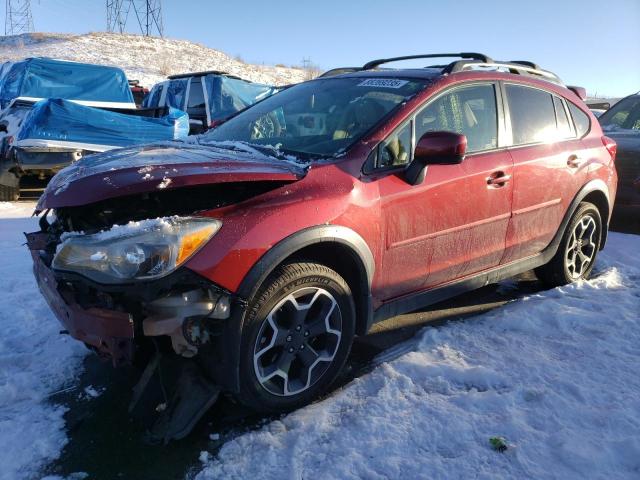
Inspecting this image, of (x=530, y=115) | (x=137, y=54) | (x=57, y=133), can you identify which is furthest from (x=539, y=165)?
(x=137, y=54)

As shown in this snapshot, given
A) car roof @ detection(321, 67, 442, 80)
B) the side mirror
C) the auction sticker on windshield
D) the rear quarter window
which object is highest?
car roof @ detection(321, 67, 442, 80)

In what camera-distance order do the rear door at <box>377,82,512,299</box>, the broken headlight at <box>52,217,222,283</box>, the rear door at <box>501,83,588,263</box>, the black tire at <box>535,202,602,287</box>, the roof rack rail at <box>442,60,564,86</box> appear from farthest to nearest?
the black tire at <box>535,202,602,287</box> → the rear door at <box>501,83,588,263</box> → the roof rack rail at <box>442,60,564,86</box> → the rear door at <box>377,82,512,299</box> → the broken headlight at <box>52,217,222,283</box>

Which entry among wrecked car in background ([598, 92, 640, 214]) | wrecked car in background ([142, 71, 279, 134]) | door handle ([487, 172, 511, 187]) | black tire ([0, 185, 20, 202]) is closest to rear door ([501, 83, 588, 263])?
door handle ([487, 172, 511, 187])

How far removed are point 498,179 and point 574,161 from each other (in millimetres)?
1066

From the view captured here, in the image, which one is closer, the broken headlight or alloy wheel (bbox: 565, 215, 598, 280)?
the broken headlight

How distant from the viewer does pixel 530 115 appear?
387 cm

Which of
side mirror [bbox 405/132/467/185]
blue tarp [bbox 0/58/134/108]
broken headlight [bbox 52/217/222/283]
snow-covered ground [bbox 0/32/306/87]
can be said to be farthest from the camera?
snow-covered ground [bbox 0/32/306/87]

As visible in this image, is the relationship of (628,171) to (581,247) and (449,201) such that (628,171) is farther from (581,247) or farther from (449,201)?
(449,201)

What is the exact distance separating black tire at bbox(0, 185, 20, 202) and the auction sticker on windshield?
21.1ft

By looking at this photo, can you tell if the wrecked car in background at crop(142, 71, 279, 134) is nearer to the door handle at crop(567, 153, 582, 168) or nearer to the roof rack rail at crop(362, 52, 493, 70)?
the roof rack rail at crop(362, 52, 493, 70)

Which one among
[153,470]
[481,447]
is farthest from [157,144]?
[481,447]

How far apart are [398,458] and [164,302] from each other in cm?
121

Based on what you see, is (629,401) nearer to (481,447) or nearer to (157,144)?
(481,447)

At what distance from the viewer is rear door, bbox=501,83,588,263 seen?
12.0 ft
